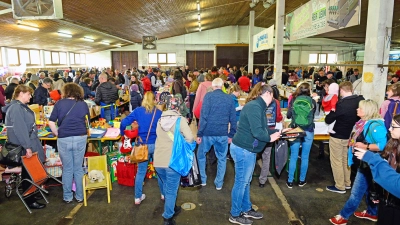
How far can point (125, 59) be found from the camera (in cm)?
2342

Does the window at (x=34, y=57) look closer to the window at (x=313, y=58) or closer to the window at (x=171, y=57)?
the window at (x=171, y=57)

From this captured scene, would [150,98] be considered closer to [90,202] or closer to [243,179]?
[243,179]

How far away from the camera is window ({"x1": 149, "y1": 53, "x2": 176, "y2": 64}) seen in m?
22.7

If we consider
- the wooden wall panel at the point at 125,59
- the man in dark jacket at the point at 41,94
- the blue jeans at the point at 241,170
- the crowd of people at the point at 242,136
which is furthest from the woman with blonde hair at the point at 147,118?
the wooden wall panel at the point at 125,59

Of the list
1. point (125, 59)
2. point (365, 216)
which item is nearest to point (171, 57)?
point (125, 59)

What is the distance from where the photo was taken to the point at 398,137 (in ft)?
6.61

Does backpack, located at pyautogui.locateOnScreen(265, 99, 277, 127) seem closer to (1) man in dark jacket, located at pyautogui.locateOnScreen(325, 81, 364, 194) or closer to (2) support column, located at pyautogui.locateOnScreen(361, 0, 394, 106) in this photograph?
(1) man in dark jacket, located at pyautogui.locateOnScreen(325, 81, 364, 194)

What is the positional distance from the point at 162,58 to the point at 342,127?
20.2 meters

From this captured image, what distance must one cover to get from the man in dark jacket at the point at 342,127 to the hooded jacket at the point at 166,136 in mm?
2133

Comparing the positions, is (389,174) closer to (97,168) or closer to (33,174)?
(97,168)

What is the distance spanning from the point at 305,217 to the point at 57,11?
5707mm

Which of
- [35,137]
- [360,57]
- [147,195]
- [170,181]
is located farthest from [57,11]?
[360,57]

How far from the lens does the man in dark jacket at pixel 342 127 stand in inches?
148

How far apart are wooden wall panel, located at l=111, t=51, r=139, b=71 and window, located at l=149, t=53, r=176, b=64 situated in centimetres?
134
